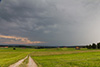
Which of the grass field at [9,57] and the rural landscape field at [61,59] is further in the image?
the grass field at [9,57]

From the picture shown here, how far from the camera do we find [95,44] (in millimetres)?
180750

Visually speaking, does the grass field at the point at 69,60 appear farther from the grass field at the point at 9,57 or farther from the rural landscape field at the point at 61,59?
the grass field at the point at 9,57

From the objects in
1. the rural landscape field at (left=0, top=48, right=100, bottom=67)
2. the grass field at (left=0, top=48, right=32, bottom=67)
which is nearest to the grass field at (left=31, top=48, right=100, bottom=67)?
the rural landscape field at (left=0, top=48, right=100, bottom=67)

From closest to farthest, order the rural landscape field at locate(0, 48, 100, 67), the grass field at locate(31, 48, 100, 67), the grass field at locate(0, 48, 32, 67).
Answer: the grass field at locate(31, 48, 100, 67)
the rural landscape field at locate(0, 48, 100, 67)
the grass field at locate(0, 48, 32, 67)

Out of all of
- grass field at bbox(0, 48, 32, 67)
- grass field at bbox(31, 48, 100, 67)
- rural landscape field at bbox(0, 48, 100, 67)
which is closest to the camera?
grass field at bbox(31, 48, 100, 67)

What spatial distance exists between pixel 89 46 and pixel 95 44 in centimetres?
1127

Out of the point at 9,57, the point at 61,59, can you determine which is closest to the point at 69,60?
the point at 61,59

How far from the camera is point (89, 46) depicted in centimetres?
18200

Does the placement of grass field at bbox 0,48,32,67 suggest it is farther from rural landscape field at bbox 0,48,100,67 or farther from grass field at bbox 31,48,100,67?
grass field at bbox 31,48,100,67

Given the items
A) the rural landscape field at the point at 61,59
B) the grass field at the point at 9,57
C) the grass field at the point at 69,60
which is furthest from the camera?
the grass field at the point at 9,57

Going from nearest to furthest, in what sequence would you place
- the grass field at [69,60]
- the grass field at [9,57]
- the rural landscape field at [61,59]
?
the grass field at [69,60] < the rural landscape field at [61,59] < the grass field at [9,57]

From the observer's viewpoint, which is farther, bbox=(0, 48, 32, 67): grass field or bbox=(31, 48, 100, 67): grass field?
bbox=(0, 48, 32, 67): grass field

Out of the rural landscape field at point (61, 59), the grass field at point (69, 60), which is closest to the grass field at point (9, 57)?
the rural landscape field at point (61, 59)

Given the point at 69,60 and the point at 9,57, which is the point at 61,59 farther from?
the point at 9,57
